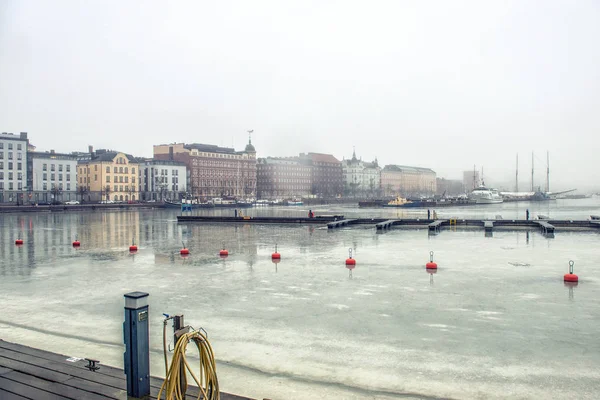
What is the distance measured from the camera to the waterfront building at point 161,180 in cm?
15575

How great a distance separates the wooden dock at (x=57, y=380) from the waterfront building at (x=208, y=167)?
166m

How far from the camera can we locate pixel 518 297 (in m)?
16.4

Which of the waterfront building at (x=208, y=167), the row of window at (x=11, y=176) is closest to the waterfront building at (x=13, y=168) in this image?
the row of window at (x=11, y=176)

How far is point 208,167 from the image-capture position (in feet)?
598

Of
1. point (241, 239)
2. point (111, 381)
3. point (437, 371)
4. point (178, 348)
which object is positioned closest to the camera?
point (178, 348)

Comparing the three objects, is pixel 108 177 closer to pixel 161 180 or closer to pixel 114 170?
pixel 114 170

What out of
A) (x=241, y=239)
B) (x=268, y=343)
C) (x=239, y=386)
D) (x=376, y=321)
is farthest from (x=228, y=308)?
(x=241, y=239)

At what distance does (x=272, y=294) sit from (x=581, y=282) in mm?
12444

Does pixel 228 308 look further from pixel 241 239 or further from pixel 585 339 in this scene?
pixel 241 239

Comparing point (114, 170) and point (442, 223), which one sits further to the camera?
point (114, 170)

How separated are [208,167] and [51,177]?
204 feet

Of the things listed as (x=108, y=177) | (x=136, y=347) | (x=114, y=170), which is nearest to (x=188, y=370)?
(x=136, y=347)

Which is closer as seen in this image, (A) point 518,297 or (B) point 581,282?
(A) point 518,297

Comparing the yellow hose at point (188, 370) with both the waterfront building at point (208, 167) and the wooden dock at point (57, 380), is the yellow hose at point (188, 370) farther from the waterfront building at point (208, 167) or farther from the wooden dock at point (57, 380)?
the waterfront building at point (208, 167)
